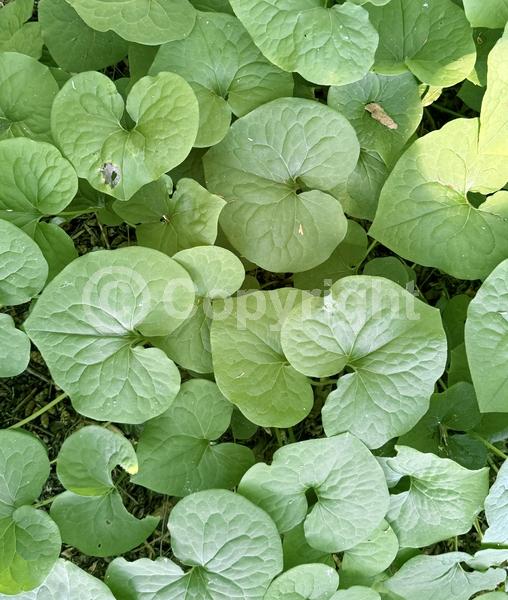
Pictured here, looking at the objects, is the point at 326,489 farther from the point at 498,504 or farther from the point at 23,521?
the point at 23,521

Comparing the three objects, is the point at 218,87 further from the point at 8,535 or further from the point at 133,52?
the point at 8,535

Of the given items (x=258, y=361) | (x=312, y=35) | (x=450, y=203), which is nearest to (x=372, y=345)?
(x=258, y=361)

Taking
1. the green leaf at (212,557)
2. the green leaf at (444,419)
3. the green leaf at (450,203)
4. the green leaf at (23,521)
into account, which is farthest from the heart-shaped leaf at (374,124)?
the green leaf at (23,521)

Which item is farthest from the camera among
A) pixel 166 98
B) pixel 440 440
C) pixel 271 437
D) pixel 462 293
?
pixel 462 293

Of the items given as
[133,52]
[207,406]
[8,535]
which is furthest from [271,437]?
[133,52]

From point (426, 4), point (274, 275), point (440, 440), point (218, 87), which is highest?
point (426, 4)

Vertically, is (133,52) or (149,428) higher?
(133,52)

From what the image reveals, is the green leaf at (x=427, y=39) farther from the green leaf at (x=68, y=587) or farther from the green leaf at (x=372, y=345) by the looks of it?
the green leaf at (x=68, y=587)
